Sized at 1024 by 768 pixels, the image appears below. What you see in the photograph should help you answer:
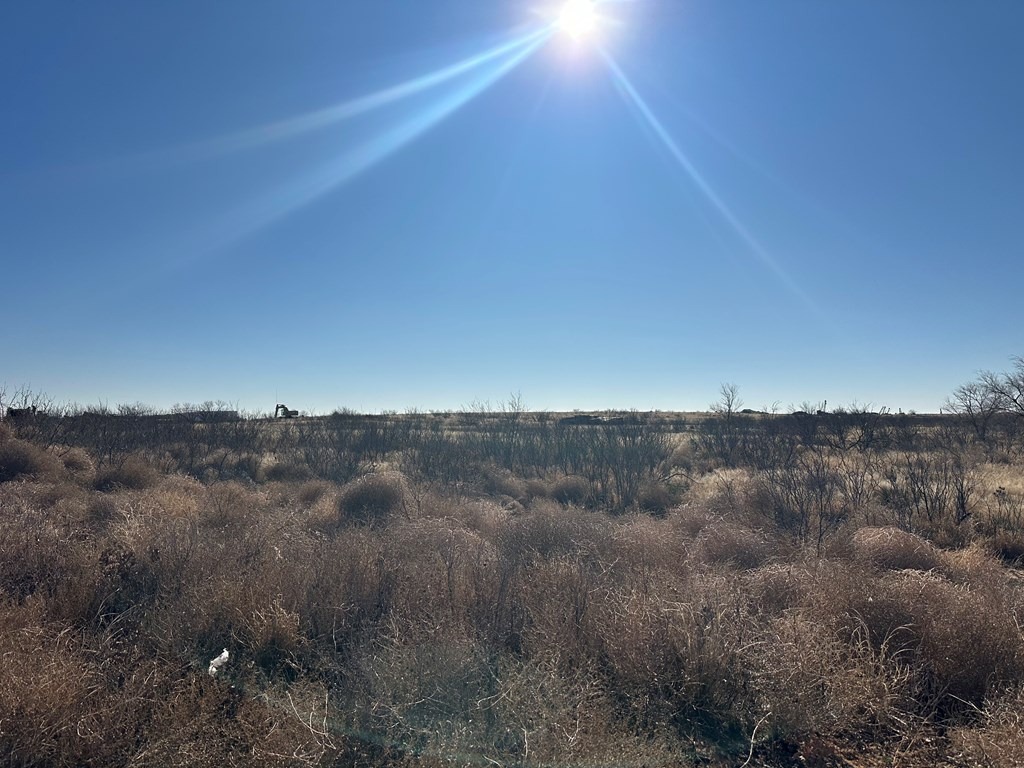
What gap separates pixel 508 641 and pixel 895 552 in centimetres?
476

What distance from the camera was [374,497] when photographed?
1052cm

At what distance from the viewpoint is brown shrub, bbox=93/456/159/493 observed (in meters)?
12.5

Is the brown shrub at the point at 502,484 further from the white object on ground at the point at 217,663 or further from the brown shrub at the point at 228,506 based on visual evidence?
the white object on ground at the point at 217,663

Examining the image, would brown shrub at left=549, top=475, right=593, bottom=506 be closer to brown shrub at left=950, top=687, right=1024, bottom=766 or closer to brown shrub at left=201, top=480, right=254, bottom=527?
brown shrub at left=201, top=480, right=254, bottom=527

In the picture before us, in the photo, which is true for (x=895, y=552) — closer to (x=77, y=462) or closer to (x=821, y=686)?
(x=821, y=686)

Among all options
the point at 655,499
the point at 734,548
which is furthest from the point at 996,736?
the point at 655,499

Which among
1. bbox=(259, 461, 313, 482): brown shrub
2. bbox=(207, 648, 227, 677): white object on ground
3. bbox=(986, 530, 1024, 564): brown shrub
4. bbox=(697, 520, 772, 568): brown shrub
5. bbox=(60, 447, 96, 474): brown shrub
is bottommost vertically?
bbox=(207, 648, 227, 677): white object on ground

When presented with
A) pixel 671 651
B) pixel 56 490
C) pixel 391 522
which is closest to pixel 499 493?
pixel 391 522

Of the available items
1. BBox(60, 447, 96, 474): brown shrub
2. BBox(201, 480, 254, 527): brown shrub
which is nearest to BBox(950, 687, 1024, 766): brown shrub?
BBox(201, 480, 254, 527): brown shrub

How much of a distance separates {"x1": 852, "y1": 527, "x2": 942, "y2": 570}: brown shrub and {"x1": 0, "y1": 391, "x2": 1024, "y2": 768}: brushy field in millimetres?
Answer: 34

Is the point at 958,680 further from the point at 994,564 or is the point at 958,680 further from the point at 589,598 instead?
the point at 994,564

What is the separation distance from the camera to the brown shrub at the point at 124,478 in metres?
12.5

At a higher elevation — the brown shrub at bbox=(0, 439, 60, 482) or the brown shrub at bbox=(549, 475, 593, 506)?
the brown shrub at bbox=(0, 439, 60, 482)

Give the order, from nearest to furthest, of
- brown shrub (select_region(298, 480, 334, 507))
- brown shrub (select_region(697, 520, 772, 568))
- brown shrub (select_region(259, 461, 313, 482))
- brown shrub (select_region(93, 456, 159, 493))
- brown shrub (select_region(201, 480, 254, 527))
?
brown shrub (select_region(697, 520, 772, 568)) → brown shrub (select_region(201, 480, 254, 527)) → brown shrub (select_region(298, 480, 334, 507)) → brown shrub (select_region(93, 456, 159, 493)) → brown shrub (select_region(259, 461, 313, 482))
